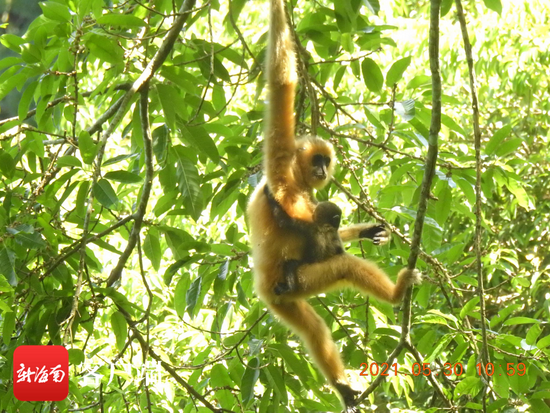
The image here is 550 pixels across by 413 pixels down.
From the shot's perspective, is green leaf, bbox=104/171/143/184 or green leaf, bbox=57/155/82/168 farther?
green leaf, bbox=104/171/143/184

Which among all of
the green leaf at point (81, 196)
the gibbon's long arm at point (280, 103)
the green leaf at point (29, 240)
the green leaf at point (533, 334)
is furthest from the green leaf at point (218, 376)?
the green leaf at point (533, 334)

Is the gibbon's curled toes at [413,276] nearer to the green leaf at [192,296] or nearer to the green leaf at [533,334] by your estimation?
the green leaf at [533,334]

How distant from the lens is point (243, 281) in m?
4.86

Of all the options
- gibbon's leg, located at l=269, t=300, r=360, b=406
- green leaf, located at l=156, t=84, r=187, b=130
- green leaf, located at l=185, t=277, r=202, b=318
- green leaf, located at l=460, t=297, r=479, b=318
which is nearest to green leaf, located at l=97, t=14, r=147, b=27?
green leaf, located at l=156, t=84, r=187, b=130

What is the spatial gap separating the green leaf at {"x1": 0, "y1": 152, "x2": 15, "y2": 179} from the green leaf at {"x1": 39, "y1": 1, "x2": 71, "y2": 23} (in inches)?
38.2

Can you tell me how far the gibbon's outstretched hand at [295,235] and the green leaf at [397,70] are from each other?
0.68 m

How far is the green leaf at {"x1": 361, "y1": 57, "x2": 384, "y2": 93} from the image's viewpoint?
4309mm

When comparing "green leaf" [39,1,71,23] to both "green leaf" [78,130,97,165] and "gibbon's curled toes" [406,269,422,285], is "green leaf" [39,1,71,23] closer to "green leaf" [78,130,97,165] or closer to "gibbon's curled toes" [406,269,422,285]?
"green leaf" [78,130,97,165]

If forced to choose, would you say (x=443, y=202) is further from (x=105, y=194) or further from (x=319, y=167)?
(x=105, y=194)

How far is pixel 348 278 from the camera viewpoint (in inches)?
164

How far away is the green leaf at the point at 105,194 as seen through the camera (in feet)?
11.4

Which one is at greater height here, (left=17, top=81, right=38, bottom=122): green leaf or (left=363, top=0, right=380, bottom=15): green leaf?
(left=363, top=0, right=380, bottom=15): green leaf

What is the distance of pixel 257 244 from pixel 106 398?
5.37 ft

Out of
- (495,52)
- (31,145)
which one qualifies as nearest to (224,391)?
(31,145)
